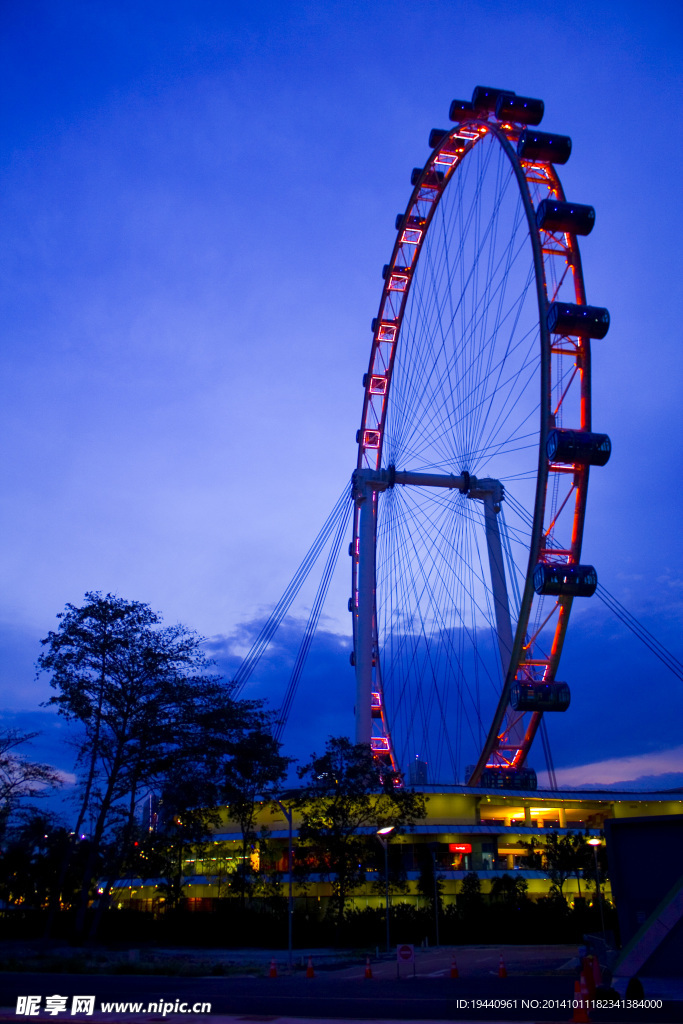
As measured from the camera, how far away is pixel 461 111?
41.9 meters

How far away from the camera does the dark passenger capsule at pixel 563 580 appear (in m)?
33.0

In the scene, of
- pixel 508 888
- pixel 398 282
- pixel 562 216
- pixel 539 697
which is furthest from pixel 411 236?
pixel 508 888

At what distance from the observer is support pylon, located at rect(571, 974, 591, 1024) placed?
13.0 metres

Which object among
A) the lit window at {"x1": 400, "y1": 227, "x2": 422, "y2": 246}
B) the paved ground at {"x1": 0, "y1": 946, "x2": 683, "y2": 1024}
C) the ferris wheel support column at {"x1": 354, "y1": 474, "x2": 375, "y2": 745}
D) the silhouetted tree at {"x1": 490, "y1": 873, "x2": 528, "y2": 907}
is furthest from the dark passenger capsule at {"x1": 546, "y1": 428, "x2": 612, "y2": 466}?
the silhouetted tree at {"x1": 490, "y1": 873, "x2": 528, "y2": 907}

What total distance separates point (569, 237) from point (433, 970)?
27348 mm

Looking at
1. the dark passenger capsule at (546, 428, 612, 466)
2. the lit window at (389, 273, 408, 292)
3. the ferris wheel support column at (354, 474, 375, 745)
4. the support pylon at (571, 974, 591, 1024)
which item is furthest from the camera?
the lit window at (389, 273, 408, 292)

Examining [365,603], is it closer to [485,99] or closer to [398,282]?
[398,282]

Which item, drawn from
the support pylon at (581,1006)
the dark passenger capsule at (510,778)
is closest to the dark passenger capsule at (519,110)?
the dark passenger capsule at (510,778)

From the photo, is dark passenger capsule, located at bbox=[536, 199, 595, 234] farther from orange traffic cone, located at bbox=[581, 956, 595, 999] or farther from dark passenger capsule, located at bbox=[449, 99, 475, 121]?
orange traffic cone, located at bbox=[581, 956, 595, 999]

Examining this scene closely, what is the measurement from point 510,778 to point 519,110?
3141cm

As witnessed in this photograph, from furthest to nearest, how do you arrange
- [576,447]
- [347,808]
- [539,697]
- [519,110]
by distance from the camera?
[347,808]
[519,110]
[539,697]
[576,447]

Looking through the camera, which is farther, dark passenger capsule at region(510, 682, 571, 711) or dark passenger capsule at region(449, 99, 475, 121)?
dark passenger capsule at region(449, 99, 475, 121)

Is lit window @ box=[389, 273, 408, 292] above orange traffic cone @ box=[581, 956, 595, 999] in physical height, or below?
above

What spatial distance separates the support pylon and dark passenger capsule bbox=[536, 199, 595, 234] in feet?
91.4
